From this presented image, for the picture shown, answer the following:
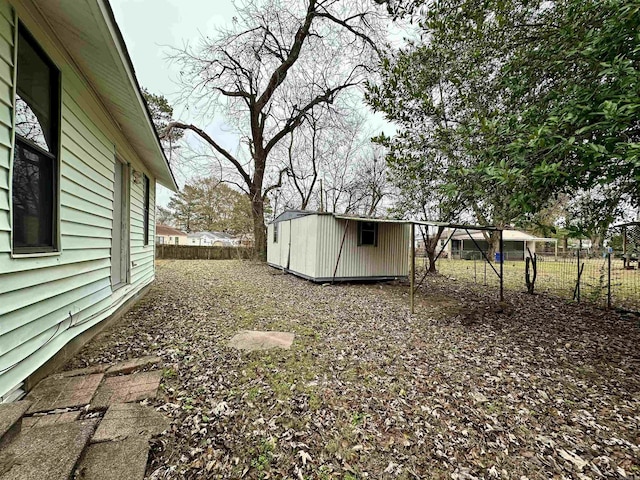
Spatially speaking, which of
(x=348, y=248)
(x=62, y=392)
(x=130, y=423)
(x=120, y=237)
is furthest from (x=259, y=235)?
(x=130, y=423)

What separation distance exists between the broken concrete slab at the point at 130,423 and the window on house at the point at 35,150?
1.31 meters

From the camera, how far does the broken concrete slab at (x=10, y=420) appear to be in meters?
1.48

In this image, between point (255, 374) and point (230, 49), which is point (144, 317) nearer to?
point (255, 374)

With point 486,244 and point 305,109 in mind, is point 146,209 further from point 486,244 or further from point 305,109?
point 486,244

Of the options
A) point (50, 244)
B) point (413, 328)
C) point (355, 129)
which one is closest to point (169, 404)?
point (50, 244)

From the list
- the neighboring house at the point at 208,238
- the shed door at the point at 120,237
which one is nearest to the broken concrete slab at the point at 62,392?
the shed door at the point at 120,237

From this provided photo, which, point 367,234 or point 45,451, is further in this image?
point 367,234

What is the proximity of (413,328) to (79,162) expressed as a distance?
485cm

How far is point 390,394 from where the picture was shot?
2.69 meters

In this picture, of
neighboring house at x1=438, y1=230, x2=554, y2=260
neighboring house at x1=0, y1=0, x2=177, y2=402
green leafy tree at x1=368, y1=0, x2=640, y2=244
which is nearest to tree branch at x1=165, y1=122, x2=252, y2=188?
green leafy tree at x1=368, y1=0, x2=640, y2=244

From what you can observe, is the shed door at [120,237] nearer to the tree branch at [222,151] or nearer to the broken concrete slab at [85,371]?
the broken concrete slab at [85,371]

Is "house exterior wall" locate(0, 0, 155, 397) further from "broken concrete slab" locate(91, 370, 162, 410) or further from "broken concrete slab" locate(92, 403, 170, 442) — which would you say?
"broken concrete slab" locate(92, 403, 170, 442)

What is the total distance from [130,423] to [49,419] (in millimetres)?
496

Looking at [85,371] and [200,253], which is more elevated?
[200,253]
